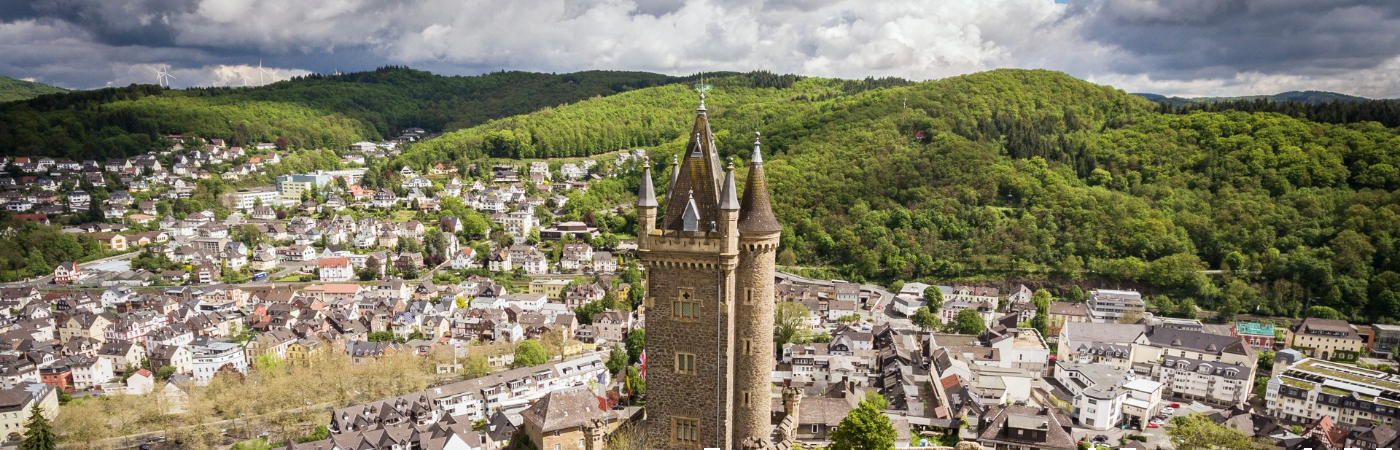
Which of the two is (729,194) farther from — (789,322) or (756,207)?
(789,322)

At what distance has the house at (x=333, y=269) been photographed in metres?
87.9

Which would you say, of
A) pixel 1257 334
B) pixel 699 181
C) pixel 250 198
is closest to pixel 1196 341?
pixel 1257 334

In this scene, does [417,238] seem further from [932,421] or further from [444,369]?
[932,421]

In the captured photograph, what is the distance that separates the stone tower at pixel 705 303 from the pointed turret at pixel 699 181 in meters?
0.03

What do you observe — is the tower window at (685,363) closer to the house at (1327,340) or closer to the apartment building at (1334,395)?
the apartment building at (1334,395)

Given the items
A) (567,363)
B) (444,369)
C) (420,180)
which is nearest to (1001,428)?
(567,363)

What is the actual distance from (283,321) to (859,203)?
69.7 meters

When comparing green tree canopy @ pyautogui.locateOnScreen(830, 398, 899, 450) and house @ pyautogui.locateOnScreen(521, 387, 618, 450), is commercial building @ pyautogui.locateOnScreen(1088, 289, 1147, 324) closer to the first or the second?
house @ pyautogui.locateOnScreen(521, 387, 618, 450)

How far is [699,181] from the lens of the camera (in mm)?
18641

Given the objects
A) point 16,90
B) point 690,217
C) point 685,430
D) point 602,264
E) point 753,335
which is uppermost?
point 16,90

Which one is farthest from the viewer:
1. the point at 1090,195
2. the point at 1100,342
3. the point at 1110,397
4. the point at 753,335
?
the point at 1090,195

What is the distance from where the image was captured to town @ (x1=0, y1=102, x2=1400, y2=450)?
44500 mm

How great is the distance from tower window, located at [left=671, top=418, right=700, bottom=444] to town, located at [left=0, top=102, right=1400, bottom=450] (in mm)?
94

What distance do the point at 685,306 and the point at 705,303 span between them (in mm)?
554
